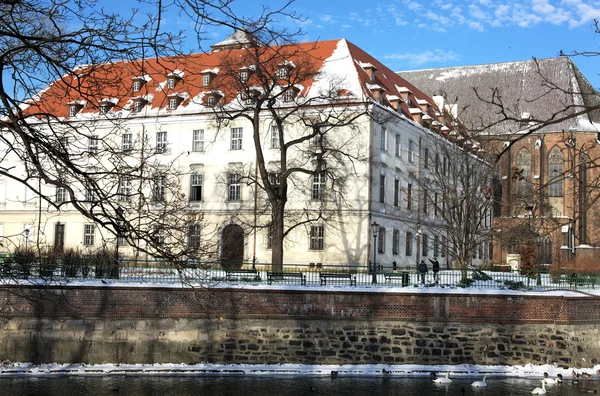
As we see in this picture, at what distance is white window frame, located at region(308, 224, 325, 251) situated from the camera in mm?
38562

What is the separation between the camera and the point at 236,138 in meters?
41.1

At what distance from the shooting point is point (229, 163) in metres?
40.9

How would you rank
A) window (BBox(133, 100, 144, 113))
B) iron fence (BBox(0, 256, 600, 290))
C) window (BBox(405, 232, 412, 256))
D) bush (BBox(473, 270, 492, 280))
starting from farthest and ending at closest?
window (BBox(405, 232, 412, 256)) → bush (BBox(473, 270, 492, 280)) → iron fence (BBox(0, 256, 600, 290)) → window (BBox(133, 100, 144, 113))

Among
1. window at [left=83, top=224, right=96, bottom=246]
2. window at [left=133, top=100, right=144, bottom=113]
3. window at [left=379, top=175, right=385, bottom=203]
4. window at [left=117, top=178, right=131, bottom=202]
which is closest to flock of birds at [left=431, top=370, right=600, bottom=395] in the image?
window at [left=133, top=100, right=144, bottom=113]

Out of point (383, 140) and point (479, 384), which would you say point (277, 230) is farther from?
point (479, 384)

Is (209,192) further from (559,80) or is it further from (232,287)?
(559,80)

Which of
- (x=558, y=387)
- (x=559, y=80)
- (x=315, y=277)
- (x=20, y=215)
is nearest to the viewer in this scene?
(x=558, y=387)

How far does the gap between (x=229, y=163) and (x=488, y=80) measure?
105 feet

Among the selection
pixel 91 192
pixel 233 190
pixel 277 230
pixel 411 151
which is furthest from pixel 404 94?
pixel 91 192

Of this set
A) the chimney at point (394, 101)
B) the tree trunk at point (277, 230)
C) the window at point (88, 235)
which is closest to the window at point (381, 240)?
the chimney at point (394, 101)

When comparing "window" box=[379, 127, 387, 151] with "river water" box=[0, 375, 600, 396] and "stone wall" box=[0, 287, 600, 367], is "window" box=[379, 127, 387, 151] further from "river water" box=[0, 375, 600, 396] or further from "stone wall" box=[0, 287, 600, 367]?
"river water" box=[0, 375, 600, 396]

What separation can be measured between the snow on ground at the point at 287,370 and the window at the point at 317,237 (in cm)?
1679

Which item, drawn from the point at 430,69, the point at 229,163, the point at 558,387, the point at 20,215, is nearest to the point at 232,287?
the point at 558,387

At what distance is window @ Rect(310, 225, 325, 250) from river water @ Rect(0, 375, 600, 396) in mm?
18086
